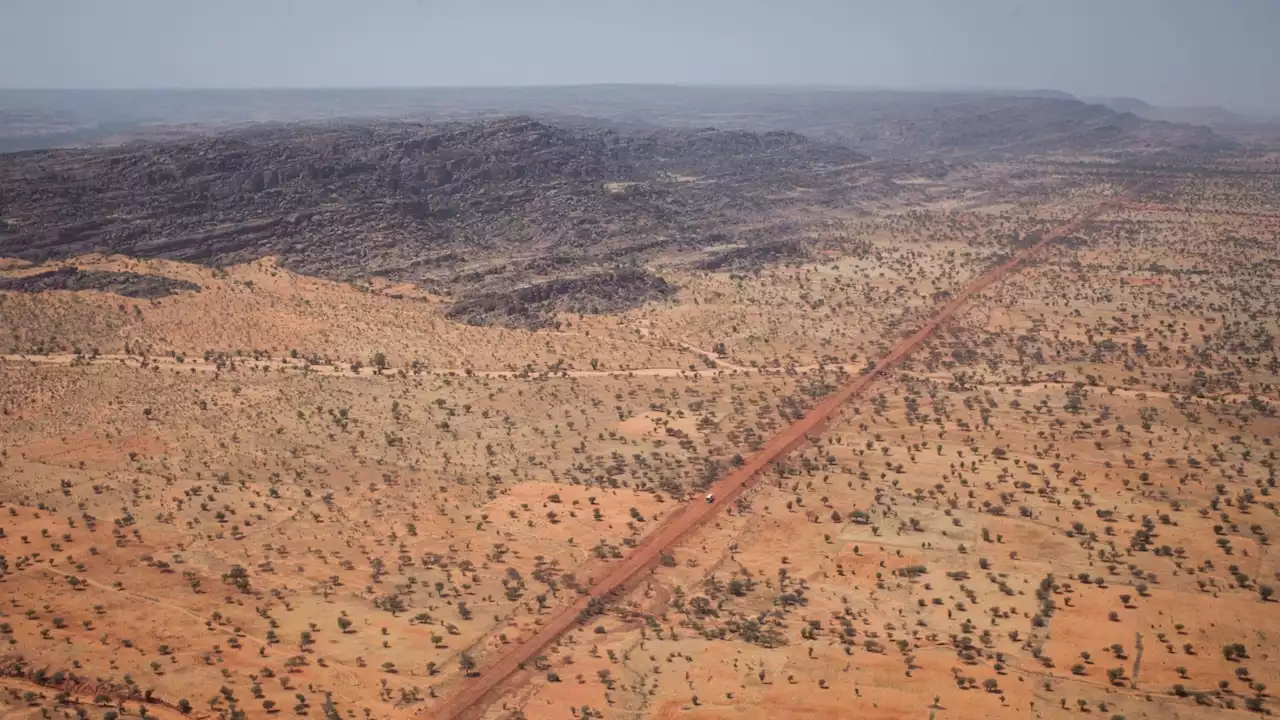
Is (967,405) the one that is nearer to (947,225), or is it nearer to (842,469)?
(842,469)

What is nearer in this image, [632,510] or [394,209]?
[632,510]

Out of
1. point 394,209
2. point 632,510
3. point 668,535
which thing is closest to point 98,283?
point 394,209

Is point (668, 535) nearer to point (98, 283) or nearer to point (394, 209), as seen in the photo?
point (98, 283)

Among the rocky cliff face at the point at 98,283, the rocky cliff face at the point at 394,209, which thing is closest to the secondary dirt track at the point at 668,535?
the rocky cliff face at the point at 394,209

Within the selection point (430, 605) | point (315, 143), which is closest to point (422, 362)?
point (430, 605)

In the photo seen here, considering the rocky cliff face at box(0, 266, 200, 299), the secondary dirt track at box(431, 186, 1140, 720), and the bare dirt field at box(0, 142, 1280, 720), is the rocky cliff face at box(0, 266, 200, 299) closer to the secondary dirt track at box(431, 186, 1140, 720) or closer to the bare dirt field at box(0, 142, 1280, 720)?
the bare dirt field at box(0, 142, 1280, 720)

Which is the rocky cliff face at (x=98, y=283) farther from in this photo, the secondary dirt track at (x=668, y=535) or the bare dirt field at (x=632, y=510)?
the secondary dirt track at (x=668, y=535)
